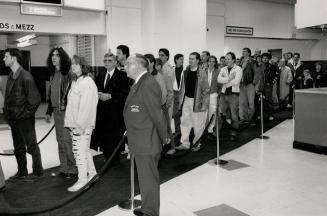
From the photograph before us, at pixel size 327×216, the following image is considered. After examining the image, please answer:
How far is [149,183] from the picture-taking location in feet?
10.6

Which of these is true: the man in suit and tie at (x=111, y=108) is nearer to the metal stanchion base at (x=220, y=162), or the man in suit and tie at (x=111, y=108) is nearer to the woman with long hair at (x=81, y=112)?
the woman with long hair at (x=81, y=112)

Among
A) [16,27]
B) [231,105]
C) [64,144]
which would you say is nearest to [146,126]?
[64,144]

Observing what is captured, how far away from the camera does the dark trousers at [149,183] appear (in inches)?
126

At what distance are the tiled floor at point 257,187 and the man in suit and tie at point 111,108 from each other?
3.60ft

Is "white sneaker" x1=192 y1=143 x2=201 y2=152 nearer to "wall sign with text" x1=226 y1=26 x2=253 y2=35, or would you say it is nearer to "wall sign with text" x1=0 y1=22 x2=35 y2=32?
"wall sign with text" x1=0 y1=22 x2=35 y2=32

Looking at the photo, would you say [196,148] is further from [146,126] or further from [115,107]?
[146,126]

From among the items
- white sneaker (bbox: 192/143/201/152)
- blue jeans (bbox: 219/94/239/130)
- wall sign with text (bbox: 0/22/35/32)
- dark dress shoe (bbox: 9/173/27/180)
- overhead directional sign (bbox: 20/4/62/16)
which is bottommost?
dark dress shoe (bbox: 9/173/27/180)

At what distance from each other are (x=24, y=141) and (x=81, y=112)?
1173 millimetres

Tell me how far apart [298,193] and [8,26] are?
7.05 meters

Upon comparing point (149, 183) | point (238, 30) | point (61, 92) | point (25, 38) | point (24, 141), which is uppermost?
point (238, 30)

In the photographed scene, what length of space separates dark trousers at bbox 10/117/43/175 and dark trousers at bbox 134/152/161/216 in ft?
6.72

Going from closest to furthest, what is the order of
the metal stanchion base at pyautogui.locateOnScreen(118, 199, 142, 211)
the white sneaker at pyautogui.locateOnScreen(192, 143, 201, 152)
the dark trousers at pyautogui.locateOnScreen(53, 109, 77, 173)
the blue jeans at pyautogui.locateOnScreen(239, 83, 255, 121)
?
the metal stanchion base at pyautogui.locateOnScreen(118, 199, 142, 211) < the dark trousers at pyautogui.locateOnScreen(53, 109, 77, 173) < the white sneaker at pyautogui.locateOnScreen(192, 143, 201, 152) < the blue jeans at pyautogui.locateOnScreen(239, 83, 255, 121)

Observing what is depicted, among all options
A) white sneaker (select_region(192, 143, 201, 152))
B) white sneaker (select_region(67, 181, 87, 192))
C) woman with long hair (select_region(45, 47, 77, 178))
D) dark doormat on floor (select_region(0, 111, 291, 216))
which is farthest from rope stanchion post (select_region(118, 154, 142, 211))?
white sneaker (select_region(192, 143, 201, 152))

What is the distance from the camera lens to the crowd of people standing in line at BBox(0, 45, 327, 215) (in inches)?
126
